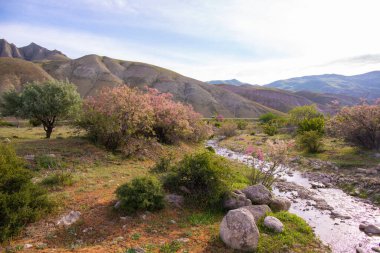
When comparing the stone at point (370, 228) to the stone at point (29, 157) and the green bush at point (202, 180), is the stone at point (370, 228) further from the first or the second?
the stone at point (29, 157)

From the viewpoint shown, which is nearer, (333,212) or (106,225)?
(106,225)

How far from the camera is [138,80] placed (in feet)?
452

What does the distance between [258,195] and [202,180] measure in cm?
275

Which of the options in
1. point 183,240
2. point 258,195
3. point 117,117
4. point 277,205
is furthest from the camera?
point 117,117

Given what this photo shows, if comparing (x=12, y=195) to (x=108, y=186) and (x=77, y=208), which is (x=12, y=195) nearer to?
(x=77, y=208)

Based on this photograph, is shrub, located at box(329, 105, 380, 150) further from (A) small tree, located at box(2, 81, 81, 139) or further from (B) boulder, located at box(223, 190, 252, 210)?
(A) small tree, located at box(2, 81, 81, 139)

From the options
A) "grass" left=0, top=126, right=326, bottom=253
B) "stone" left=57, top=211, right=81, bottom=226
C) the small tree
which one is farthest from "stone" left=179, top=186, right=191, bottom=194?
the small tree

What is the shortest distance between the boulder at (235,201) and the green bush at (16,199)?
283 inches

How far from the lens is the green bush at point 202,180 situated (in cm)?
1197

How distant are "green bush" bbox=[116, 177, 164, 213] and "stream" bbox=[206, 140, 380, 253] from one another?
6.91 metres

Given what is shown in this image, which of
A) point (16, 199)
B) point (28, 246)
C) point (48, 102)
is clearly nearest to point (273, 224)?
point (28, 246)

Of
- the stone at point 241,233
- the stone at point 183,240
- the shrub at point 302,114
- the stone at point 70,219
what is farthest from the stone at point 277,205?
the shrub at point 302,114

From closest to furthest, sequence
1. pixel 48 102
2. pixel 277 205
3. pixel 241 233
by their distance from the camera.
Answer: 1. pixel 241 233
2. pixel 277 205
3. pixel 48 102

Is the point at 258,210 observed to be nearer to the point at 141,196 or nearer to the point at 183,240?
the point at 183,240
